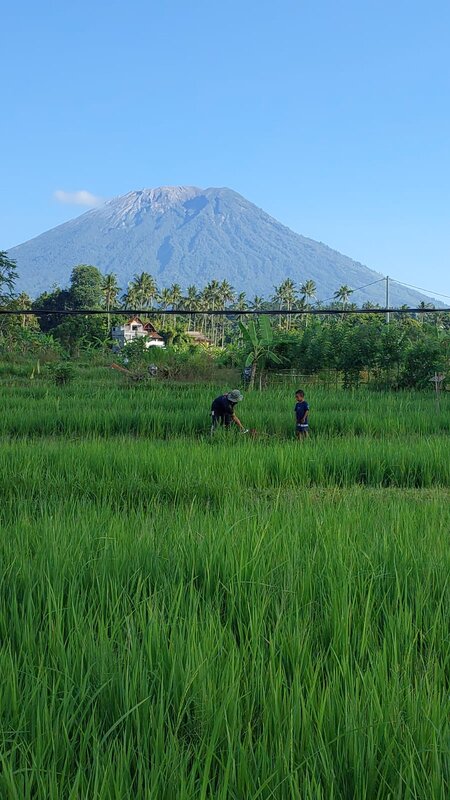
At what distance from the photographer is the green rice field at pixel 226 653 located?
5.34ft

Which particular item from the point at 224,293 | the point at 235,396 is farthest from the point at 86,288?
the point at 235,396

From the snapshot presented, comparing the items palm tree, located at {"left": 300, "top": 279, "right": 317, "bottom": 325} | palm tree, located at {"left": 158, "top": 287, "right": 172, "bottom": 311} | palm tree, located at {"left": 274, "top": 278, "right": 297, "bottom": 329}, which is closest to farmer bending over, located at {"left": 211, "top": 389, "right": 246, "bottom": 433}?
palm tree, located at {"left": 158, "top": 287, "right": 172, "bottom": 311}

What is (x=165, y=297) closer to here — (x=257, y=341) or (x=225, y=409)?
(x=257, y=341)

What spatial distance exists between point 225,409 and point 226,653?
7414mm

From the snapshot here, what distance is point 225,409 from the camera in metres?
9.59

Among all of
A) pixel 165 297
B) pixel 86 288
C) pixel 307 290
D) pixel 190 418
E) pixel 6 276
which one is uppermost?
pixel 307 290

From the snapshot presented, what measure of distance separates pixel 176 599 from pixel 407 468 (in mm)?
5022

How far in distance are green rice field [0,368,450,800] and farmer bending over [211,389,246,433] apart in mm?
4098

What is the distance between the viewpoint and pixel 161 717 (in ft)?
5.79

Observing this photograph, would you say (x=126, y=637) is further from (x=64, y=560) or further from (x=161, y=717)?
(x=64, y=560)

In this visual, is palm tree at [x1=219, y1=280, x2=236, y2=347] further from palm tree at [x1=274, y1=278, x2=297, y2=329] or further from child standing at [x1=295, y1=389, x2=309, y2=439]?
child standing at [x1=295, y1=389, x2=309, y2=439]

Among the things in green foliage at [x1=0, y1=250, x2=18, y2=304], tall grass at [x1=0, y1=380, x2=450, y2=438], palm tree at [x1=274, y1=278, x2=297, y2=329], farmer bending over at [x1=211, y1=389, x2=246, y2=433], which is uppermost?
palm tree at [x1=274, y1=278, x2=297, y2=329]

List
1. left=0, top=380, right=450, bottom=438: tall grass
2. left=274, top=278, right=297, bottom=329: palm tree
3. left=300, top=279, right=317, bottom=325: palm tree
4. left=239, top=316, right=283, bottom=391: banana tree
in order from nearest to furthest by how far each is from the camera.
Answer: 1. left=0, top=380, right=450, bottom=438: tall grass
2. left=239, top=316, right=283, bottom=391: banana tree
3. left=274, top=278, right=297, bottom=329: palm tree
4. left=300, top=279, right=317, bottom=325: palm tree

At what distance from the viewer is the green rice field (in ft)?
5.34
